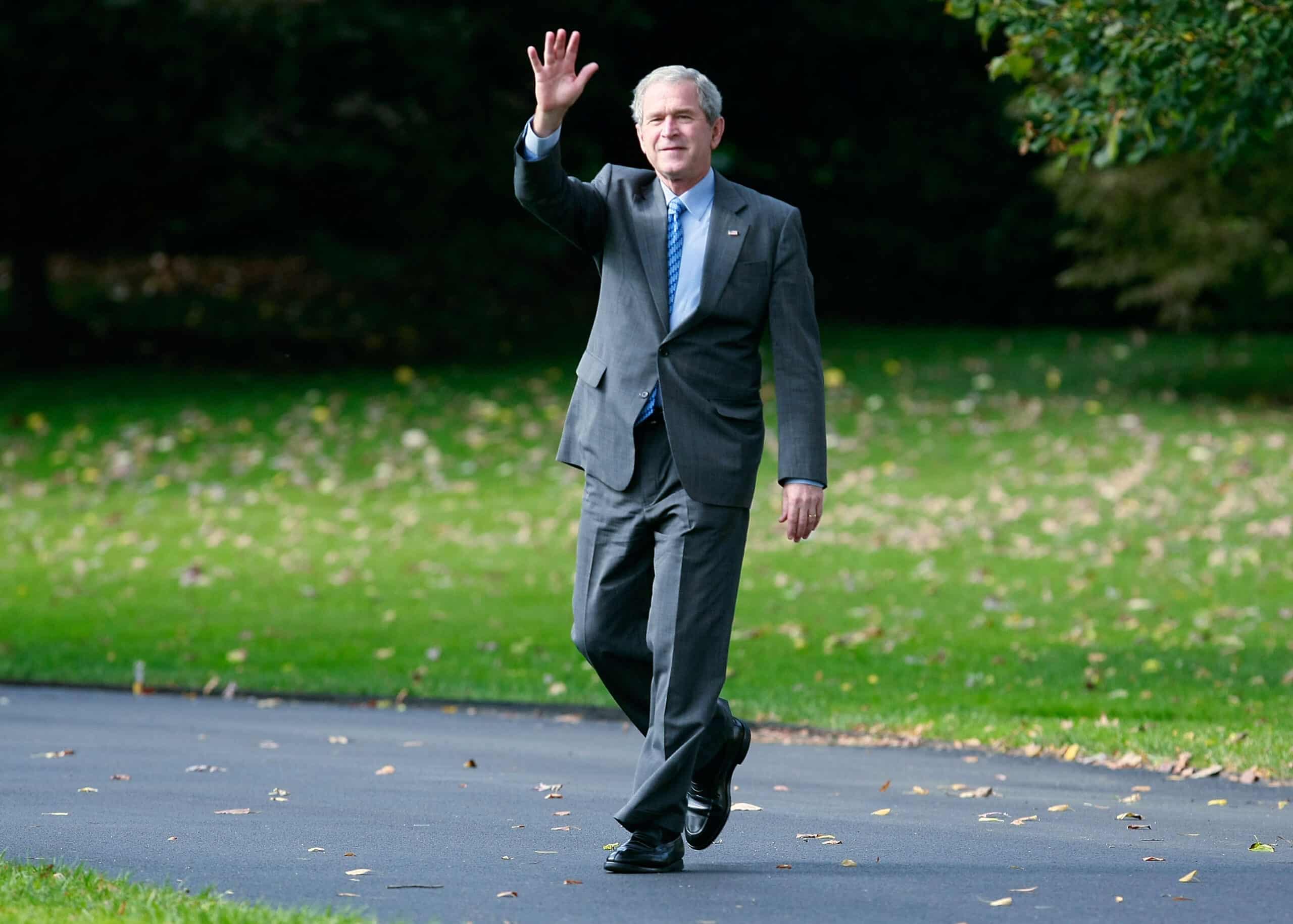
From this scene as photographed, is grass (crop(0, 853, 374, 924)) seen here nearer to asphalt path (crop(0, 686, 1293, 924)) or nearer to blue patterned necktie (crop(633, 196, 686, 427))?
asphalt path (crop(0, 686, 1293, 924))

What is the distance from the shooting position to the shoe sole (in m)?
4.98

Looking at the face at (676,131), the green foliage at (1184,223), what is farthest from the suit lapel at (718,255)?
the green foliage at (1184,223)

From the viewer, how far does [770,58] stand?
102 ft

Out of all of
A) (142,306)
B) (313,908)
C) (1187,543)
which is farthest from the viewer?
(142,306)

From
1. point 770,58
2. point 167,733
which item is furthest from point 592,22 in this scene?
point 167,733

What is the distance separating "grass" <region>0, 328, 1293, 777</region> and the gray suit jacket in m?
3.31

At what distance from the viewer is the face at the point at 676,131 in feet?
16.4

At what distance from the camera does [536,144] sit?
195 inches

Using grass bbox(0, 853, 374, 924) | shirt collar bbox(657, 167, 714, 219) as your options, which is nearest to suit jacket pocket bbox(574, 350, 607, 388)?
shirt collar bbox(657, 167, 714, 219)

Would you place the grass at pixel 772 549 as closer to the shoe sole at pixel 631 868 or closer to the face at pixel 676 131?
the shoe sole at pixel 631 868

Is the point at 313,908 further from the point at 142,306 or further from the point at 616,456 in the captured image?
the point at 142,306

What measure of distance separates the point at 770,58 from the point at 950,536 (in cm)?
1733

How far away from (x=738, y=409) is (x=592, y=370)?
445 millimetres

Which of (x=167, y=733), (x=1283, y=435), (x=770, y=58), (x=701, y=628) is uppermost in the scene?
(x=770, y=58)
